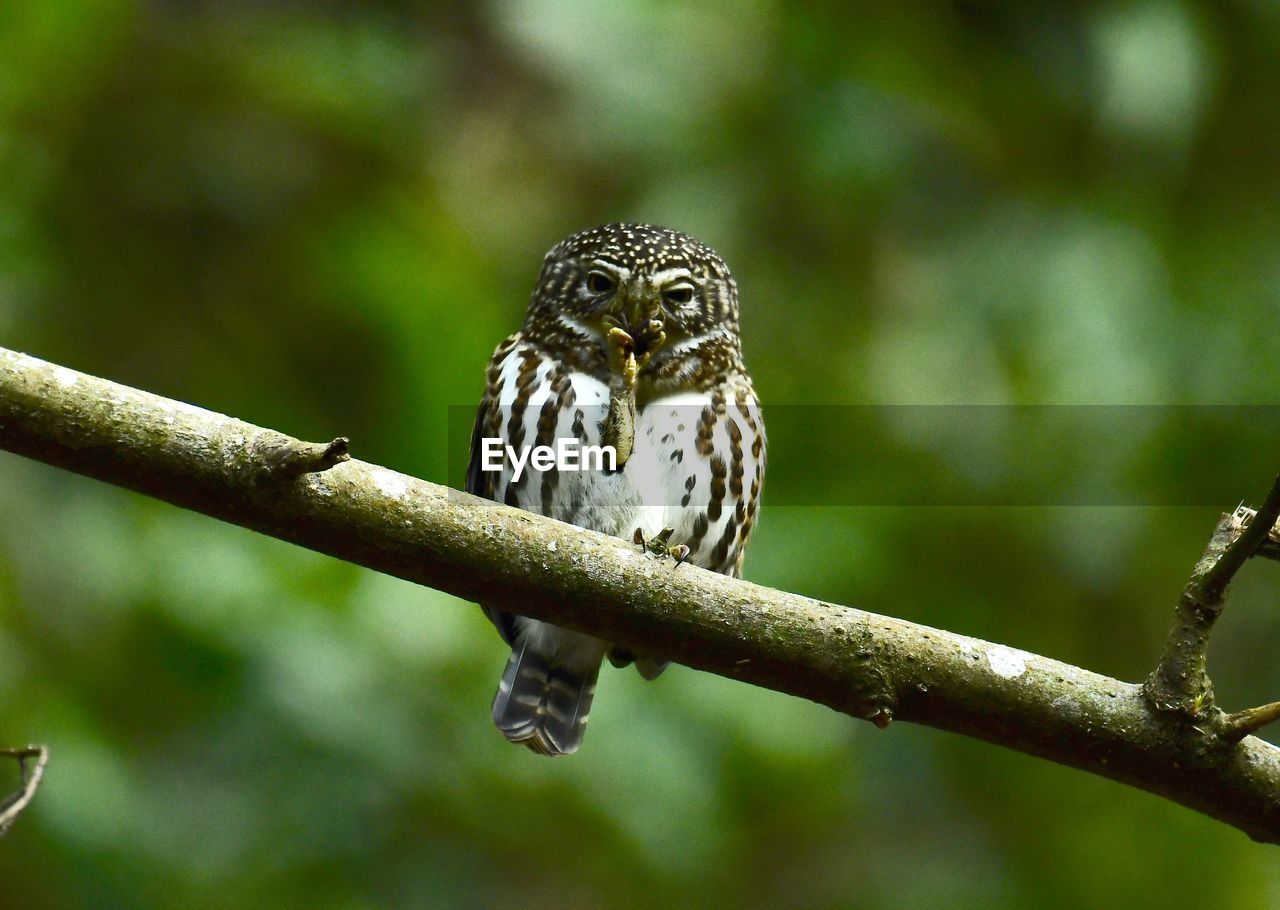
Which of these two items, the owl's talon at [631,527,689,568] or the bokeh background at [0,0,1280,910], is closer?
the owl's talon at [631,527,689,568]

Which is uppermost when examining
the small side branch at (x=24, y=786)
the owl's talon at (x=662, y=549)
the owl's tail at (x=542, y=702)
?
the owl's tail at (x=542, y=702)

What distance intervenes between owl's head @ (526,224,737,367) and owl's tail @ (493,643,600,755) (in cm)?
86

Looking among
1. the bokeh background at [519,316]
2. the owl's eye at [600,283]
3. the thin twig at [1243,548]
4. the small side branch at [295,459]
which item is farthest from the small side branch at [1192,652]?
the bokeh background at [519,316]

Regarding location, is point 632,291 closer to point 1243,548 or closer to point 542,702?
point 542,702

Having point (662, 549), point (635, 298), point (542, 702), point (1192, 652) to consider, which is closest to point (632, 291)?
point (635, 298)

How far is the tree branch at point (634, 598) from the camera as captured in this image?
2.50 m

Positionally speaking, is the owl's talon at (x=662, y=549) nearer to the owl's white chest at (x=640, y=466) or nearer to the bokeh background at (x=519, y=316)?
the owl's white chest at (x=640, y=466)

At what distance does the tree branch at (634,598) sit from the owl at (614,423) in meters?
1.03

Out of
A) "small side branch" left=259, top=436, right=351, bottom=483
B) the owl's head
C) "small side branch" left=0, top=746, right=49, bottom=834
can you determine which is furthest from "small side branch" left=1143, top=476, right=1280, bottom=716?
"small side branch" left=0, top=746, right=49, bottom=834

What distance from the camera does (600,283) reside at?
156 inches

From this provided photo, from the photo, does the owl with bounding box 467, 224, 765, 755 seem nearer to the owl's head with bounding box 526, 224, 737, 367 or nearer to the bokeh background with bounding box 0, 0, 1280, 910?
the owl's head with bounding box 526, 224, 737, 367

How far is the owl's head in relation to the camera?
3.91 metres

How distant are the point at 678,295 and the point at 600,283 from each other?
0.20 metres

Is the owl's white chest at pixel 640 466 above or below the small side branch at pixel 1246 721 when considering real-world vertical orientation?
above
